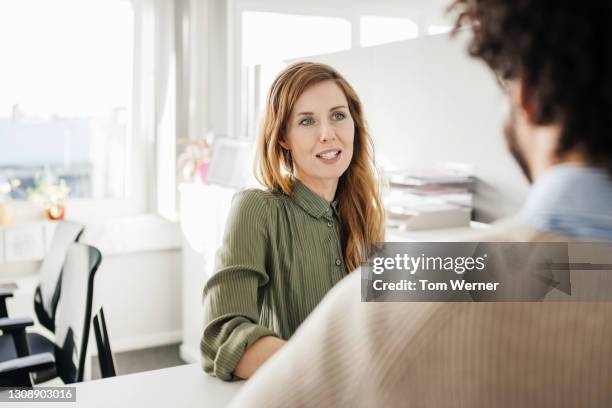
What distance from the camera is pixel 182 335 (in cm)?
368

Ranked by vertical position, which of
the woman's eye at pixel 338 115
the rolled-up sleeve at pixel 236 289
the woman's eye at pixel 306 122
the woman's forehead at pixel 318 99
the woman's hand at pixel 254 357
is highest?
the woman's forehead at pixel 318 99

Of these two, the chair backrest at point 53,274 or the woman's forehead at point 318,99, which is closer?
the woman's forehead at point 318,99

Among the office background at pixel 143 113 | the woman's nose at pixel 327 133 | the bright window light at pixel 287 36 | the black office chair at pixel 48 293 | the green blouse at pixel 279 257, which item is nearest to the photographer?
the green blouse at pixel 279 257

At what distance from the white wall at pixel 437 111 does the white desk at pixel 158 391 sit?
93 centimetres

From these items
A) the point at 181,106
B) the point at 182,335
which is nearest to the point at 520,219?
the point at 181,106

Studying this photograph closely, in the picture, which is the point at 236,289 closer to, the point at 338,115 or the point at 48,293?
the point at 338,115

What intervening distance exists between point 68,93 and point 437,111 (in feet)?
7.24

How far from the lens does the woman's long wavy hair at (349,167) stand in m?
1.30

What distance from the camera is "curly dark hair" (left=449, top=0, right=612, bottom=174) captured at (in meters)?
0.28

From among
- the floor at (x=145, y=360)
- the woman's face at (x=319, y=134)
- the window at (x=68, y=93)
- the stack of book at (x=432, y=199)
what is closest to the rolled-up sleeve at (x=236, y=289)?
the woman's face at (x=319, y=134)

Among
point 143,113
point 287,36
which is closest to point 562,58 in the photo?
point 287,36

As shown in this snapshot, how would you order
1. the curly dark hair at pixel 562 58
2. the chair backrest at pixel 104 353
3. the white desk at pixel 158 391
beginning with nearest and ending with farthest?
the curly dark hair at pixel 562 58 → the white desk at pixel 158 391 → the chair backrest at pixel 104 353

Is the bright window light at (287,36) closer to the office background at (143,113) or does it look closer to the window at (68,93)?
the office background at (143,113)

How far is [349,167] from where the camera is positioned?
1.40 m
